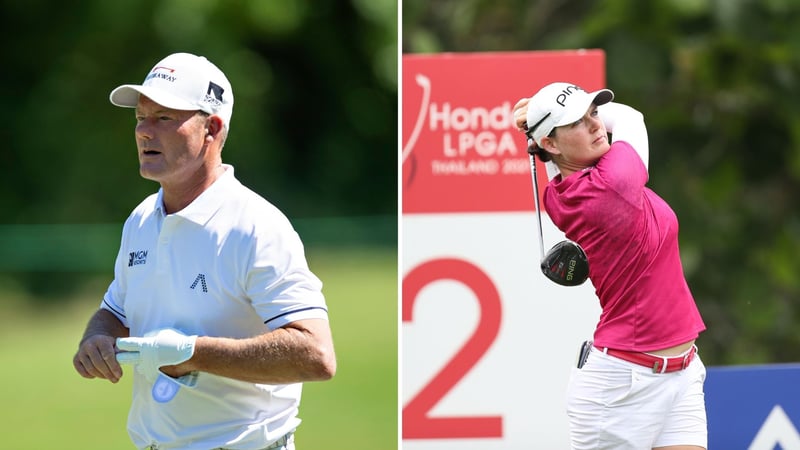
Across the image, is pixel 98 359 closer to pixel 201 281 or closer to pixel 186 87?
pixel 201 281

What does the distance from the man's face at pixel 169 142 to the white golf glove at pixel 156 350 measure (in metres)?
0.47

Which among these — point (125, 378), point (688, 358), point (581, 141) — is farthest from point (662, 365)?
point (125, 378)

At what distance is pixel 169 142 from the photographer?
3637 millimetres

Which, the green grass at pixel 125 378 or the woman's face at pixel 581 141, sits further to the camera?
the green grass at pixel 125 378

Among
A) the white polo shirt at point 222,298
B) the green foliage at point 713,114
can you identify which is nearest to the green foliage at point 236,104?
the green foliage at point 713,114

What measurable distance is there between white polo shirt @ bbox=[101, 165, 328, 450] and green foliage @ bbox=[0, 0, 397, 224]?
11.8 meters

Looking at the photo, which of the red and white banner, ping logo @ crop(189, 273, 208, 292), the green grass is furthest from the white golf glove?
the green grass

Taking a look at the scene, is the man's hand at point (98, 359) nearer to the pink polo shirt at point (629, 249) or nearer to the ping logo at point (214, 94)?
the ping logo at point (214, 94)

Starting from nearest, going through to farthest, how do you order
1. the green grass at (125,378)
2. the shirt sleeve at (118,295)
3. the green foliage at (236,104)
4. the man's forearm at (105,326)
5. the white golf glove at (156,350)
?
the white golf glove at (156,350), the man's forearm at (105,326), the shirt sleeve at (118,295), the green grass at (125,378), the green foliage at (236,104)

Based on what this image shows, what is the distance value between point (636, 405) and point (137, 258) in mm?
1546

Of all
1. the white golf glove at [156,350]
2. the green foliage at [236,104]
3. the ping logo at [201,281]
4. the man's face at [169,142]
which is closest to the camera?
the white golf glove at [156,350]

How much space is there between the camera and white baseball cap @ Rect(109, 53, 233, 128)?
3584 mm

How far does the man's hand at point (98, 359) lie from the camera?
11.5 ft

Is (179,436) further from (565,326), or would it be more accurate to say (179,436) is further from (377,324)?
(377,324)
